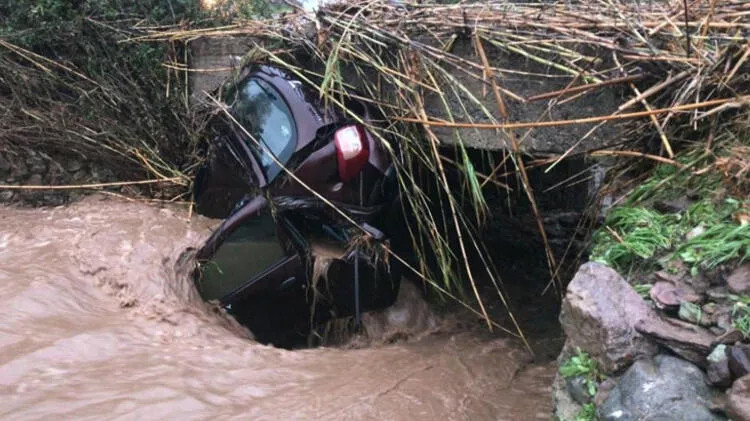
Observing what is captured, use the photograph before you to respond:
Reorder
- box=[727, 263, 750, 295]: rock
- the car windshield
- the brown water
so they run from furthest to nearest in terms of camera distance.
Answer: the car windshield → the brown water → box=[727, 263, 750, 295]: rock

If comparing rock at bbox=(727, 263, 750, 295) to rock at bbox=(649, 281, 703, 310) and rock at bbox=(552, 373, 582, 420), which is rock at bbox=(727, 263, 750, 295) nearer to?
rock at bbox=(649, 281, 703, 310)

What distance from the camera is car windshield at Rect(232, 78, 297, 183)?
14.6ft

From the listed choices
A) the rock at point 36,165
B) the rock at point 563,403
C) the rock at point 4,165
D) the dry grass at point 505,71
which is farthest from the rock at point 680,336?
the rock at point 4,165

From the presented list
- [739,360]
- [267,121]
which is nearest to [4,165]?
[267,121]

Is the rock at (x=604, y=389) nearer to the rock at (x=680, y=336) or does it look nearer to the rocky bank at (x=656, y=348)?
the rocky bank at (x=656, y=348)

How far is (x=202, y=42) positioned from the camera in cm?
662

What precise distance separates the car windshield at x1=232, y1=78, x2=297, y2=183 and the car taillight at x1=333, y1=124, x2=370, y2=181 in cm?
31

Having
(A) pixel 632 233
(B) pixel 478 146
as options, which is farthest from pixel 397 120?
(A) pixel 632 233

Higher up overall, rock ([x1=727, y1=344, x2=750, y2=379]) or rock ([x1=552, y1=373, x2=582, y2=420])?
rock ([x1=727, y1=344, x2=750, y2=379])

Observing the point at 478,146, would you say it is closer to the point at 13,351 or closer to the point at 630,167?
the point at 630,167

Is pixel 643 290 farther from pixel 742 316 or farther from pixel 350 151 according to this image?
pixel 350 151

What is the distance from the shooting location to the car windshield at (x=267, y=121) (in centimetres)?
445

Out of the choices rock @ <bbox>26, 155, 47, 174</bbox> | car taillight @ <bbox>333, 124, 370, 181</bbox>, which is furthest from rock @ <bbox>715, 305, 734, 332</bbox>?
rock @ <bbox>26, 155, 47, 174</bbox>

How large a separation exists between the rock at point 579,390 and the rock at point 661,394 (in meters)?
0.13
